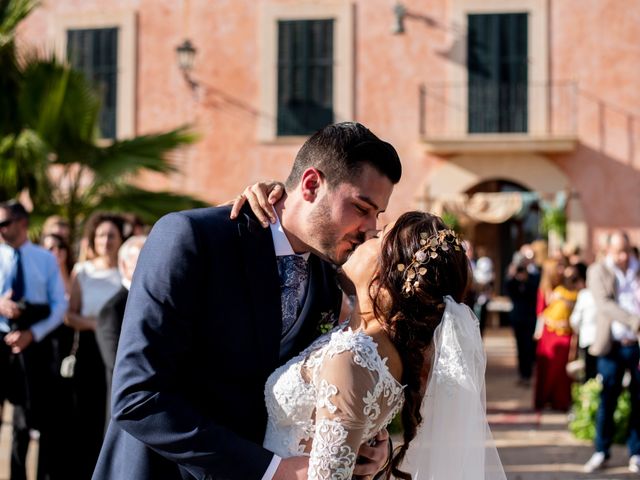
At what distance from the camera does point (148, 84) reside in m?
19.7

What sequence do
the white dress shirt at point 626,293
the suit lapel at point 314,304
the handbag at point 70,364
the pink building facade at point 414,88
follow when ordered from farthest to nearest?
the pink building facade at point 414,88
the white dress shirt at point 626,293
the handbag at point 70,364
the suit lapel at point 314,304

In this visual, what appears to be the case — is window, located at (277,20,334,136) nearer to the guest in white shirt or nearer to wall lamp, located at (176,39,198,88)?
wall lamp, located at (176,39,198,88)

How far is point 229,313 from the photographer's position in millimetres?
2502

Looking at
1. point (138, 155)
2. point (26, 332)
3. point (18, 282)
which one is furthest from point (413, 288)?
point (138, 155)

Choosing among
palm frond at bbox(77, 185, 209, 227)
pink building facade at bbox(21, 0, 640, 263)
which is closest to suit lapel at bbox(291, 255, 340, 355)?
palm frond at bbox(77, 185, 209, 227)

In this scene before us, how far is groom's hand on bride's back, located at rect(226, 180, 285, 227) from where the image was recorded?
105 inches

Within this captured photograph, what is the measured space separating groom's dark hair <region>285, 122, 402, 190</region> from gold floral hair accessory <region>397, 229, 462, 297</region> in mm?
203

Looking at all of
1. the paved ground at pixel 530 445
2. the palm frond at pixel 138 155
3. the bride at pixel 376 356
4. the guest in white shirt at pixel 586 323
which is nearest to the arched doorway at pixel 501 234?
the paved ground at pixel 530 445

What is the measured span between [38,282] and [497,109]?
13580mm

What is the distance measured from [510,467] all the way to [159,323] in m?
5.93

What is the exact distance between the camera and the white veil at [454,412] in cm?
313

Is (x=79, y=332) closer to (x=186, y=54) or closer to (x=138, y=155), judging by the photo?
(x=138, y=155)

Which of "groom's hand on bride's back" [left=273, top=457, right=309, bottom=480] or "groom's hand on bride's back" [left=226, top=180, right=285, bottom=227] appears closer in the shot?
"groom's hand on bride's back" [left=273, top=457, right=309, bottom=480]

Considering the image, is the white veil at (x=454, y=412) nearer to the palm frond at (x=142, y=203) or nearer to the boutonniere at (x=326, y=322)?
the boutonniere at (x=326, y=322)
